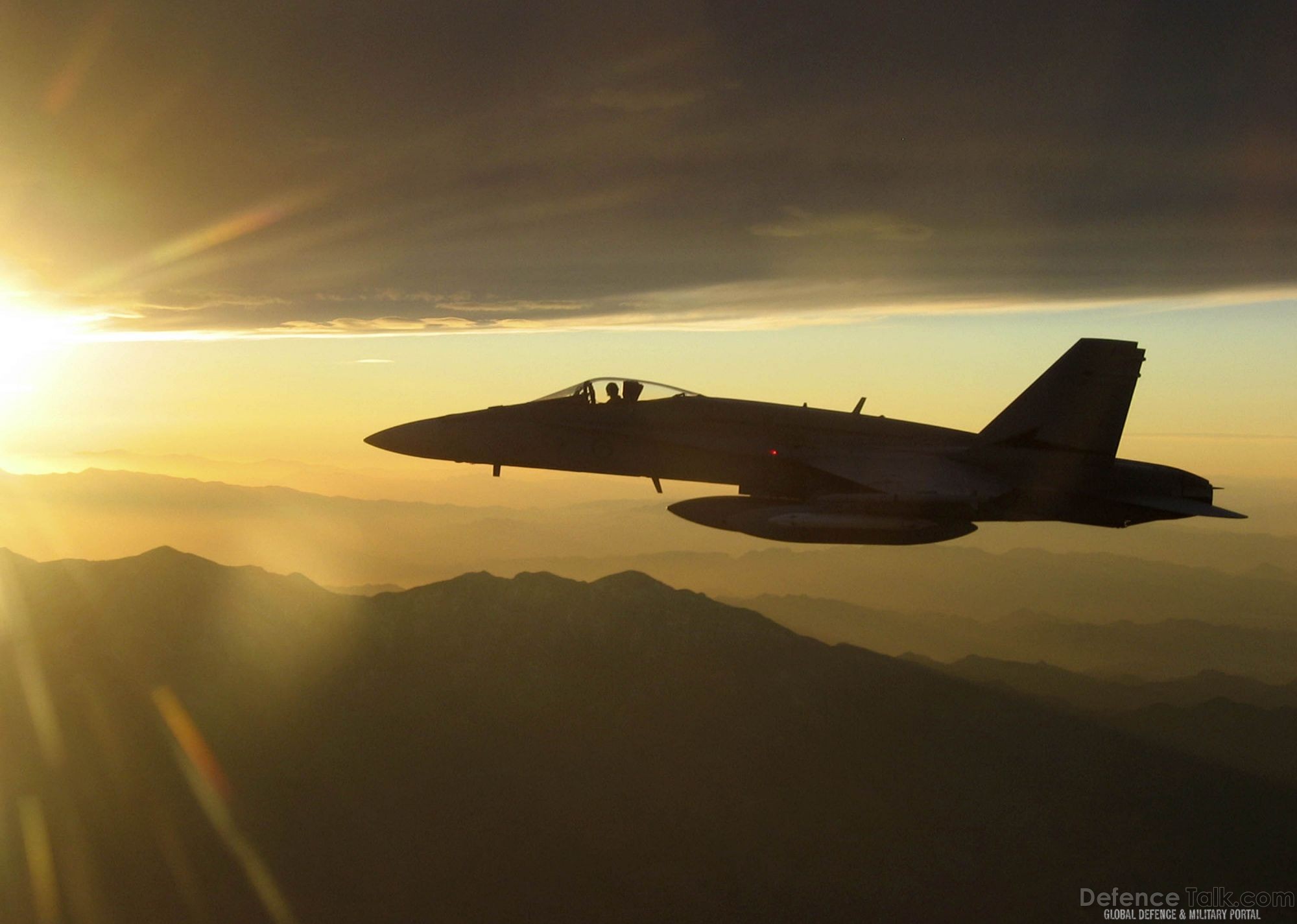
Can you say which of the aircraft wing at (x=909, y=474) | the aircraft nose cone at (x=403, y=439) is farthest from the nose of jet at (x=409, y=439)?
the aircraft wing at (x=909, y=474)

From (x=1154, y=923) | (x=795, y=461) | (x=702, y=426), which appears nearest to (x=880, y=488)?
(x=795, y=461)

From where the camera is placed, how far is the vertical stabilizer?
25.4 meters

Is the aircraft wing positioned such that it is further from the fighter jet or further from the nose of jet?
the nose of jet

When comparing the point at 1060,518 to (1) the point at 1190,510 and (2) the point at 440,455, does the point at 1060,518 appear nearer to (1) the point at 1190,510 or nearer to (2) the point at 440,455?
(1) the point at 1190,510

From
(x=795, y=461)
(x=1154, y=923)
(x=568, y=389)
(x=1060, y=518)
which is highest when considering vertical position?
(x=568, y=389)

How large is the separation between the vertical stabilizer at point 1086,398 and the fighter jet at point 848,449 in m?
0.03

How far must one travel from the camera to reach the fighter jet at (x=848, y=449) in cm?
2539

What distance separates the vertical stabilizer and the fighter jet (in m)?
0.03

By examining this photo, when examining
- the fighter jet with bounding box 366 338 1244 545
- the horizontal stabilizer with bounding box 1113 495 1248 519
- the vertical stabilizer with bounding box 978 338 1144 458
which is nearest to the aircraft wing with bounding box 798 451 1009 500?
the fighter jet with bounding box 366 338 1244 545

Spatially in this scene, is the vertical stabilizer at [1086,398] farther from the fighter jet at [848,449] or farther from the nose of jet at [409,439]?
the nose of jet at [409,439]

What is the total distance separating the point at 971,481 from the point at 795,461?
4.84 metres

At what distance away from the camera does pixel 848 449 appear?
25.8 m

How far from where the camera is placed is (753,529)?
22625mm

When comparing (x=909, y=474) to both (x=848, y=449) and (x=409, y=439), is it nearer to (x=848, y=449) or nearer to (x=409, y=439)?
(x=848, y=449)
